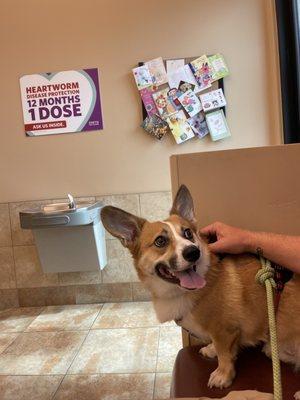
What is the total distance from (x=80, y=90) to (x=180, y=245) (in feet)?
6.85

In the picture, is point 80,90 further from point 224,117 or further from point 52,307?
point 52,307

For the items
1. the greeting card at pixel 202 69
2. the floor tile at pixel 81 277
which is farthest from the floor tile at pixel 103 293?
the greeting card at pixel 202 69

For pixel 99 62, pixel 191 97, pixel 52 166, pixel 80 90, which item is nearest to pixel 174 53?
pixel 191 97

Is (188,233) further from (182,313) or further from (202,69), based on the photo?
(202,69)

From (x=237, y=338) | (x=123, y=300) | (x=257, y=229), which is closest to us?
(x=237, y=338)

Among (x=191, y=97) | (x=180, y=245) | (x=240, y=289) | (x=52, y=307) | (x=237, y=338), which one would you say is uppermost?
(x=191, y=97)

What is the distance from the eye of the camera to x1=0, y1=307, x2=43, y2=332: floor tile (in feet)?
8.54

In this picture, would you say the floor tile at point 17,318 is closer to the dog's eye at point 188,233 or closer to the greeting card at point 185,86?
the dog's eye at point 188,233

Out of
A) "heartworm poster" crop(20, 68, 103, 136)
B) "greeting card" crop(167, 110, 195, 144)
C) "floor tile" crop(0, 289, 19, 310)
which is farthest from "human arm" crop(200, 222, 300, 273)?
"floor tile" crop(0, 289, 19, 310)

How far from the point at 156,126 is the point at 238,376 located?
2059mm

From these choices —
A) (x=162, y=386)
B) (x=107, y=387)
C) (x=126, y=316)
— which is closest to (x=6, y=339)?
(x=126, y=316)

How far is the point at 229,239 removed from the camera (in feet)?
3.45

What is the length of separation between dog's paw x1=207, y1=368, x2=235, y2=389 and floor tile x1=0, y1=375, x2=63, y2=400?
3.70 ft

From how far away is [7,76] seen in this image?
282 centimetres
